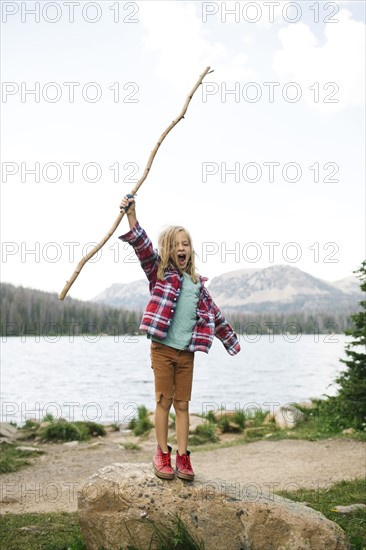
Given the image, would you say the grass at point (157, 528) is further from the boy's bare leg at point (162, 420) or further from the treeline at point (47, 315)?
the treeline at point (47, 315)

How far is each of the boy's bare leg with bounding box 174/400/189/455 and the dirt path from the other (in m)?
3.29

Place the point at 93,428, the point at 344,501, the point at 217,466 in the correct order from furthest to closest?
1. the point at 93,428
2. the point at 217,466
3. the point at 344,501

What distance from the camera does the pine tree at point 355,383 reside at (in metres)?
14.1

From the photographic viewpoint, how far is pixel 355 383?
14.2 m

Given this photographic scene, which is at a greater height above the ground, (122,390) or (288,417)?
(288,417)

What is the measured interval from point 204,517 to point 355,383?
910 cm

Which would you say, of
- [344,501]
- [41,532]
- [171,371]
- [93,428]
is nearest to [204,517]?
[171,371]

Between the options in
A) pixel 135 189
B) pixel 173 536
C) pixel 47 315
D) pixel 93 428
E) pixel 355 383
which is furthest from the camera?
pixel 47 315

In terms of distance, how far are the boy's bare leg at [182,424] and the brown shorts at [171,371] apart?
0.23ft

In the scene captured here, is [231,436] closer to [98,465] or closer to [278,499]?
[98,465]

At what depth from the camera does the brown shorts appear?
5906mm

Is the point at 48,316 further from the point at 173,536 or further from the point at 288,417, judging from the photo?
the point at 173,536

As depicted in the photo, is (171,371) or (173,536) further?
(171,371)

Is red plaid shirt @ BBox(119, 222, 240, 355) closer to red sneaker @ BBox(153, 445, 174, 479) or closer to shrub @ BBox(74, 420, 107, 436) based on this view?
red sneaker @ BBox(153, 445, 174, 479)
